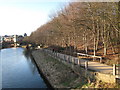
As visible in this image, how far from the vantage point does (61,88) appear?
11984 mm

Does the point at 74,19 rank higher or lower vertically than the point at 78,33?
higher

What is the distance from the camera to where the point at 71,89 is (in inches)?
424

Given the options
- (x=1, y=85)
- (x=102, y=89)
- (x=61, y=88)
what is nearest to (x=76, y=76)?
(x=61, y=88)

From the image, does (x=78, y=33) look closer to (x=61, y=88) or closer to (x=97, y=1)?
(x=97, y=1)

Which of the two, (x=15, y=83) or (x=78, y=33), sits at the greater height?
(x=78, y=33)

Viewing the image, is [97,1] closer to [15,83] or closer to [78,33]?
[78,33]

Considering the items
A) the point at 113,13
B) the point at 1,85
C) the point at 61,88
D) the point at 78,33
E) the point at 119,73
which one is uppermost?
the point at 113,13

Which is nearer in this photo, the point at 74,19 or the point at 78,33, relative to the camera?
the point at 74,19

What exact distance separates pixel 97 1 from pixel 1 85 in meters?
16.2

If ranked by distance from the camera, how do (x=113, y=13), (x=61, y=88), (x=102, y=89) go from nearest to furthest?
(x=102, y=89)
(x=61, y=88)
(x=113, y=13)

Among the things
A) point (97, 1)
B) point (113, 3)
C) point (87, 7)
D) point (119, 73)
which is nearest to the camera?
point (119, 73)

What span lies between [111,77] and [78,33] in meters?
18.3

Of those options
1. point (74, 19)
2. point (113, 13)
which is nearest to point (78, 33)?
point (74, 19)

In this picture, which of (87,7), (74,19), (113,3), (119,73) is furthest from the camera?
(74,19)
